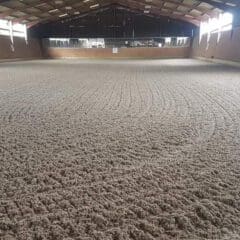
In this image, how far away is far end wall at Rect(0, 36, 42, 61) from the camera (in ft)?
59.2

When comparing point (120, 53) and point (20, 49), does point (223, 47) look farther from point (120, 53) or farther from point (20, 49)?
point (20, 49)

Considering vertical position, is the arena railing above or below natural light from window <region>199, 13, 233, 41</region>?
below

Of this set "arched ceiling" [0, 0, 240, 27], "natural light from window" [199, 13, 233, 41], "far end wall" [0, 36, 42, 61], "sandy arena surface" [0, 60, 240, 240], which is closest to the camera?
"sandy arena surface" [0, 60, 240, 240]

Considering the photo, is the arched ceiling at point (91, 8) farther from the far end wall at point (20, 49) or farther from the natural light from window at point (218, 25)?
the far end wall at point (20, 49)

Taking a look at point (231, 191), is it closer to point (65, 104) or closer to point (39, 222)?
point (39, 222)

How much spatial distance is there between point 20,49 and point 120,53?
7.63 m

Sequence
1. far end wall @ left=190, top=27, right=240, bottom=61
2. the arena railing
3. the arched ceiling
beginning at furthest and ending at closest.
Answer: the arena railing
the arched ceiling
far end wall @ left=190, top=27, right=240, bottom=61

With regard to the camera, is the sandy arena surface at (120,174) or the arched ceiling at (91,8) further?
the arched ceiling at (91,8)

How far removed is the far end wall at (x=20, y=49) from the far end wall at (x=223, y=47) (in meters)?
12.4

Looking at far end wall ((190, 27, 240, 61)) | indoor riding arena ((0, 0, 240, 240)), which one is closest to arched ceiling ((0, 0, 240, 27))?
far end wall ((190, 27, 240, 61))

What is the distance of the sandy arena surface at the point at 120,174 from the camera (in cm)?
114

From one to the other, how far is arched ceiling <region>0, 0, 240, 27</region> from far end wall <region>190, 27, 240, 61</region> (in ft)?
4.17

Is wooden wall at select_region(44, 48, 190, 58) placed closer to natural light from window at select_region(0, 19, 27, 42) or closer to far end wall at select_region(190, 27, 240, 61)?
natural light from window at select_region(0, 19, 27, 42)

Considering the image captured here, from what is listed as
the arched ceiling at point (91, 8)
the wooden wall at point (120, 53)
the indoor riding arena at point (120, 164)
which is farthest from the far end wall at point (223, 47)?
the indoor riding arena at point (120, 164)
